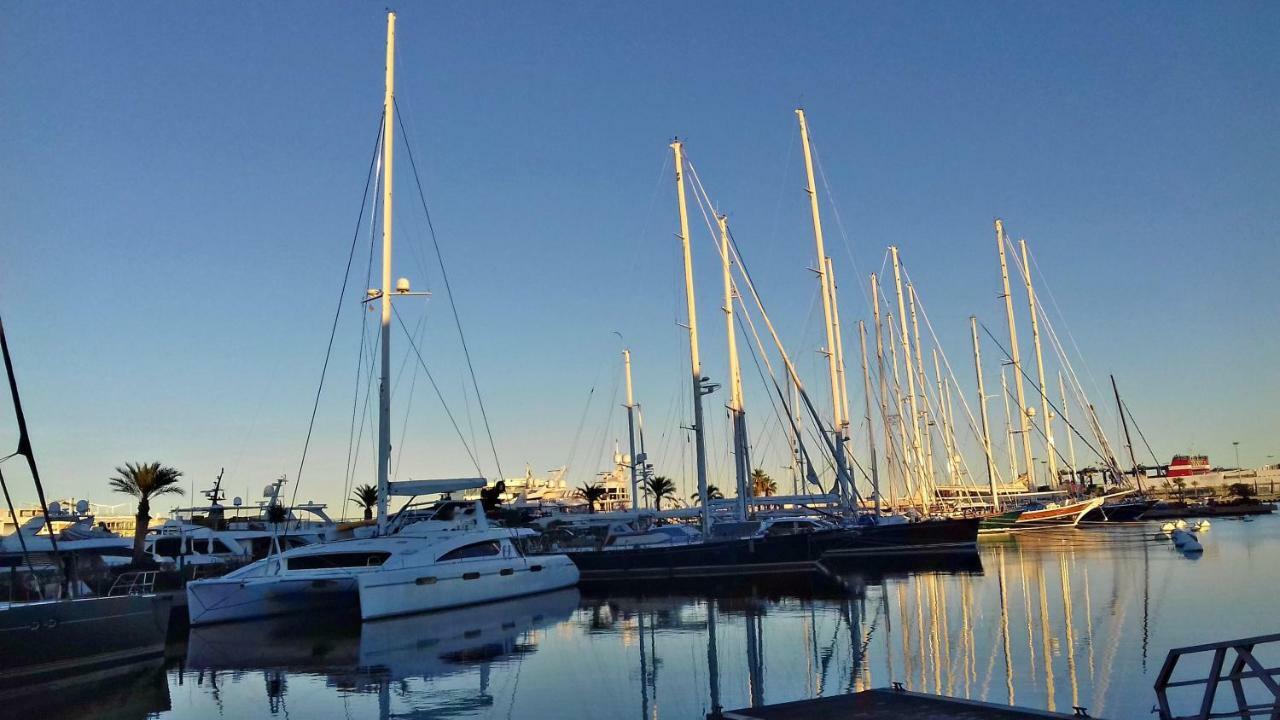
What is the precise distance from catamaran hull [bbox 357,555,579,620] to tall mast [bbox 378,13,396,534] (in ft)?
10.8

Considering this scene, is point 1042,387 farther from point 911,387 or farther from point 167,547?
point 167,547

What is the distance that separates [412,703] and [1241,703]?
11292 mm

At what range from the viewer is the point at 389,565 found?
2878 cm

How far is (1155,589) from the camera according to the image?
29312 millimetres

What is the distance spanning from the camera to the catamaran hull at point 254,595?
92.2 feet

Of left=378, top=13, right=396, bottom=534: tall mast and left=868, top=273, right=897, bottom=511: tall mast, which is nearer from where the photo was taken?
left=378, top=13, right=396, bottom=534: tall mast

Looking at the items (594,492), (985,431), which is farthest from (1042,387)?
(594,492)

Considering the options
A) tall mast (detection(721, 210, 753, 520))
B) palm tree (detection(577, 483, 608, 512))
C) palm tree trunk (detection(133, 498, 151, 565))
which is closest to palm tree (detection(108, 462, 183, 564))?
palm tree trunk (detection(133, 498, 151, 565))

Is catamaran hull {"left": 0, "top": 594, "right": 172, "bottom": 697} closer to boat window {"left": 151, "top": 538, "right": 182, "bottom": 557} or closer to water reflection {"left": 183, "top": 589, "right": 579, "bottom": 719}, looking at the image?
water reflection {"left": 183, "top": 589, "right": 579, "bottom": 719}

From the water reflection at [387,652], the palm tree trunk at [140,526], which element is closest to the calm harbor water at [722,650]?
the water reflection at [387,652]

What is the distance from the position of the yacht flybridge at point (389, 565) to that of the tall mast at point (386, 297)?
33 mm

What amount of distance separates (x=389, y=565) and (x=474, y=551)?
165 inches

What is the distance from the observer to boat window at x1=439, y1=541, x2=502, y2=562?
31.3 metres

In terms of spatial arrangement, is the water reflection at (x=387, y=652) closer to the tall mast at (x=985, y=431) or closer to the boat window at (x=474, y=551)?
the boat window at (x=474, y=551)
